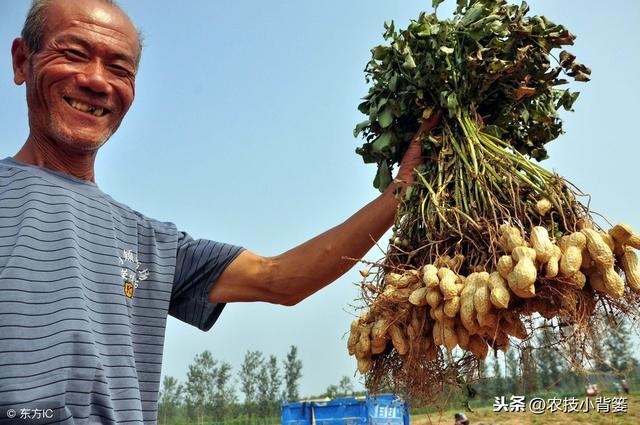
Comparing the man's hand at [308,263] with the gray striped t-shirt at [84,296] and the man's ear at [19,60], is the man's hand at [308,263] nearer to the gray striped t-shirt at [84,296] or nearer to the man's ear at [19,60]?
the gray striped t-shirt at [84,296]

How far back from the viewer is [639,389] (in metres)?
34.2

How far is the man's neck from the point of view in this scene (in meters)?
2.29

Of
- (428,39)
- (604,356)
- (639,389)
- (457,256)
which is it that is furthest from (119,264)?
(639,389)

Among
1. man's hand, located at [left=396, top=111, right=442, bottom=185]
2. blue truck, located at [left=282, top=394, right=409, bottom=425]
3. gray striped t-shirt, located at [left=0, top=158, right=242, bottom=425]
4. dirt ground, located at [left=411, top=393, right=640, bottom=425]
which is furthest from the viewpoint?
dirt ground, located at [left=411, top=393, right=640, bottom=425]

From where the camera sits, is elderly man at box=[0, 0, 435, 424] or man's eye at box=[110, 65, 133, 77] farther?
man's eye at box=[110, 65, 133, 77]

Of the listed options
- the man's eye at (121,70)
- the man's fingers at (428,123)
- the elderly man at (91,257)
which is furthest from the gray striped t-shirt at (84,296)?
the man's fingers at (428,123)

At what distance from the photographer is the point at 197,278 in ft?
8.45

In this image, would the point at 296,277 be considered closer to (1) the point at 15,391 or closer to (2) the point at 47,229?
(2) the point at 47,229

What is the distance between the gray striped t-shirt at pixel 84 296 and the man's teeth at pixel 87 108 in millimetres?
263

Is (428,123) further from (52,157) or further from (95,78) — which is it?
(52,157)

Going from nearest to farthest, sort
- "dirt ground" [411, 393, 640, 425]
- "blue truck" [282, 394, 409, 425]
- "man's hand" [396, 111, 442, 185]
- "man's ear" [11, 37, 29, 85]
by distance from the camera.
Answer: "man's ear" [11, 37, 29, 85] → "man's hand" [396, 111, 442, 185] → "blue truck" [282, 394, 409, 425] → "dirt ground" [411, 393, 640, 425]

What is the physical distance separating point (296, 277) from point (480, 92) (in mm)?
1188

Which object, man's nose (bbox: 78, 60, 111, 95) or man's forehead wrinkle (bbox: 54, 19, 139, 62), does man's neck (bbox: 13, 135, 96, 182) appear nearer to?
man's nose (bbox: 78, 60, 111, 95)

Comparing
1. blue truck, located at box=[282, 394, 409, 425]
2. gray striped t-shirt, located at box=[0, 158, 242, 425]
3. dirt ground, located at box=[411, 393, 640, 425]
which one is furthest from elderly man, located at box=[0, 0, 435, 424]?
dirt ground, located at box=[411, 393, 640, 425]
